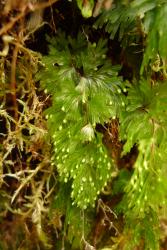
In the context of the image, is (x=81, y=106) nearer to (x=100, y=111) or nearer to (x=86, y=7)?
(x=100, y=111)

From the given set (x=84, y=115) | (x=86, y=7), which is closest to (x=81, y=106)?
(x=84, y=115)

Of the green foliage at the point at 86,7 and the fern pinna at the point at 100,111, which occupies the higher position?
the green foliage at the point at 86,7

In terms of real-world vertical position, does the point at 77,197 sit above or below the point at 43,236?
above

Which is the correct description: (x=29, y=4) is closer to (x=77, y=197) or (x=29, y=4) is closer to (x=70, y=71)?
(x=70, y=71)

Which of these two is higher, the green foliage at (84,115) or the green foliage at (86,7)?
the green foliage at (86,7)

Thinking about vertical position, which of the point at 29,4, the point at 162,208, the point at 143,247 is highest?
the point at 29,4

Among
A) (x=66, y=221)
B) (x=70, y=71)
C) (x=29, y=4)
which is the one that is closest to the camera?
(x=29, y=4)

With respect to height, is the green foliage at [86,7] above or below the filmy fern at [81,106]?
above

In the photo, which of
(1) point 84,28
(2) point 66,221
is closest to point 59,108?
(1) point 84,28
